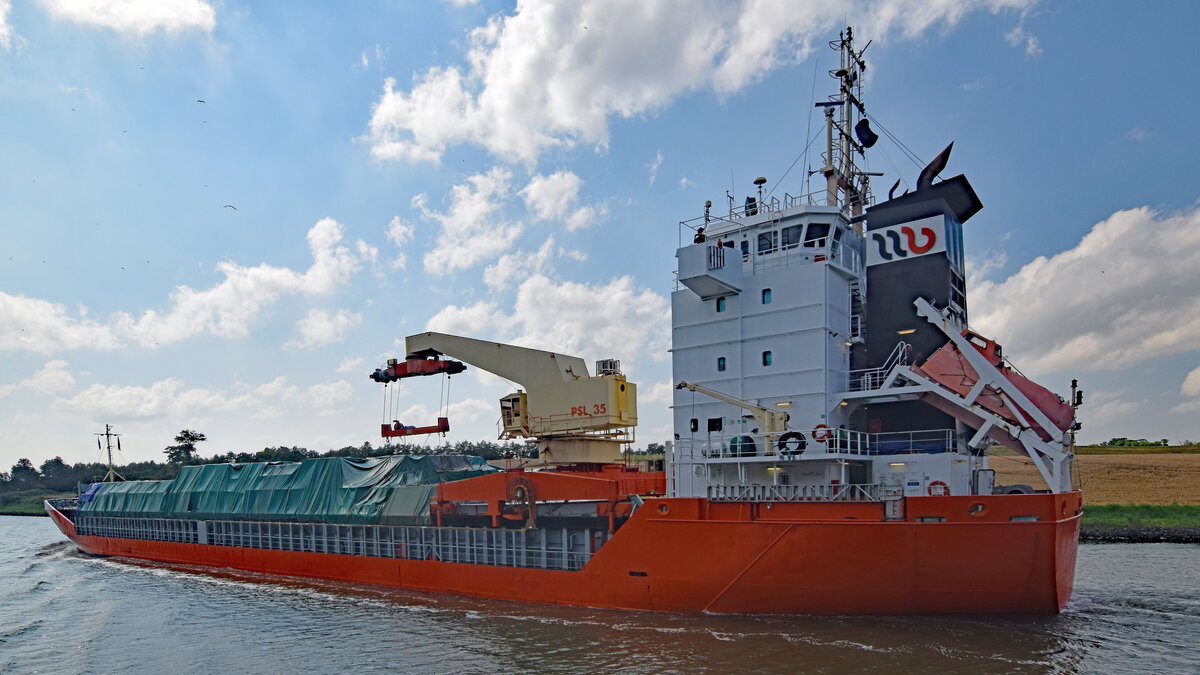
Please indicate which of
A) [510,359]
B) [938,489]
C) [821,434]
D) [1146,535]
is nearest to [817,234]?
[821,434]

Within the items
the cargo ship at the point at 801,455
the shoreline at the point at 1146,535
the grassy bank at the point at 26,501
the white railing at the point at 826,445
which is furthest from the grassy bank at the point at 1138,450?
the grassy bank at the point at 26,501

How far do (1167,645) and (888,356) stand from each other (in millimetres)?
7005

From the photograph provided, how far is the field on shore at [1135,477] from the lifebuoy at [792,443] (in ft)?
78.8

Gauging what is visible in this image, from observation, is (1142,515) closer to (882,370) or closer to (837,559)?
(882,370)

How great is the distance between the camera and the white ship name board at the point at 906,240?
15.4 metres

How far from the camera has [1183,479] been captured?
40.6 m

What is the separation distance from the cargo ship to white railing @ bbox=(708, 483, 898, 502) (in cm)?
8

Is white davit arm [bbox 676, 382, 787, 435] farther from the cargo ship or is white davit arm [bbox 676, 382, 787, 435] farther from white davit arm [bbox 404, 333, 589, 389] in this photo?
white davit arm [bbox 404, 333, 589, 389]

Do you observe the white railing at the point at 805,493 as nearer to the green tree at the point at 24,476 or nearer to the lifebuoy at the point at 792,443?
the lifebuoy at the point at 792,443

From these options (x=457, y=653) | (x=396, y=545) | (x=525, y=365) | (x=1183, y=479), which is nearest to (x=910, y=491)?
(x=457, y=653)

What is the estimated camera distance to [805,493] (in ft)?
48.4

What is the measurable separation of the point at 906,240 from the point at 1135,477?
37563 mm

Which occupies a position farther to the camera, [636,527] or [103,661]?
[636,527]

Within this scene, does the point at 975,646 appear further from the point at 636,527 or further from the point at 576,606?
the point at 576,606
